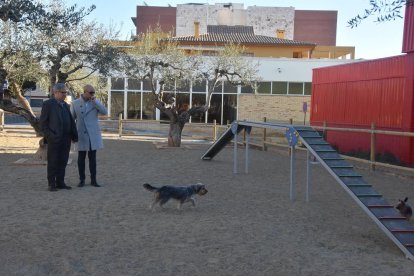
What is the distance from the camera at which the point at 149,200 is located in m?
8.19

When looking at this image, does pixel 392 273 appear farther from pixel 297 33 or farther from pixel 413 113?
pixel 297 33

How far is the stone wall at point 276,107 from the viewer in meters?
34.9

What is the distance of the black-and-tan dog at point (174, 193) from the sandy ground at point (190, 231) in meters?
0.18

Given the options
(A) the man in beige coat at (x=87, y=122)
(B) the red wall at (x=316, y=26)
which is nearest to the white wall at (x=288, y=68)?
(A) the man in beige coat at (x=87, y=122)

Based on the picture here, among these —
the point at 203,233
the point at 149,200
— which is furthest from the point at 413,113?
the point at 203,233

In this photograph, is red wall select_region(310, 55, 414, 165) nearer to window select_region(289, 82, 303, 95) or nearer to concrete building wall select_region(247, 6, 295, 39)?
window select_region(289, 82, 303, 95)

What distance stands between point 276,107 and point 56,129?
90.6 feet

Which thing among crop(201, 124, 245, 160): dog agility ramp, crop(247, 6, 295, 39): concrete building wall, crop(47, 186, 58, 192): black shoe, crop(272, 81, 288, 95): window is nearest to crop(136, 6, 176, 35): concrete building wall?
crop(247, 6, 295, 39): concrete building wall

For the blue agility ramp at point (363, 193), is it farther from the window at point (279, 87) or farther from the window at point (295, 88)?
the window at point (295, 88)

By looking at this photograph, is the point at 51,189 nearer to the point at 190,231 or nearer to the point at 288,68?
the point at 190,231

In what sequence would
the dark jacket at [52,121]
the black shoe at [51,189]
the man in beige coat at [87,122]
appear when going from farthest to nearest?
the man in beige coat at [87,122], the black shoe at [51,189], the dark jacket at [52,121]

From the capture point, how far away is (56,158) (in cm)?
857

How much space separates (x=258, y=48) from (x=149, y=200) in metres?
35.3

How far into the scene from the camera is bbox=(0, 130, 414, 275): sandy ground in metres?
4.93
